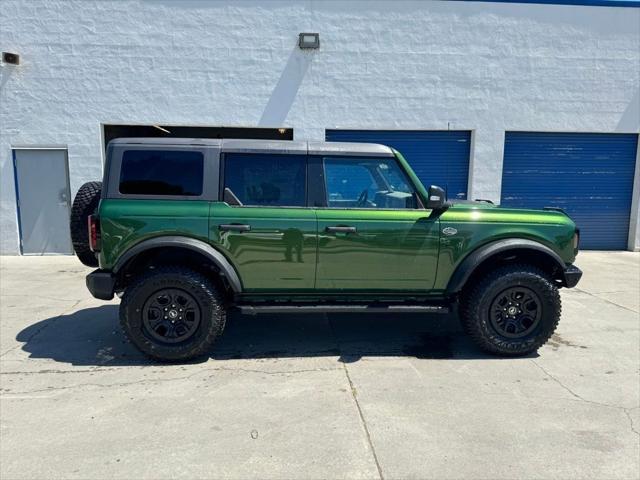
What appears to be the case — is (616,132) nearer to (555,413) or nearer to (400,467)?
(555,413)

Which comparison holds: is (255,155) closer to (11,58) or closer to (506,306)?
(506,306)

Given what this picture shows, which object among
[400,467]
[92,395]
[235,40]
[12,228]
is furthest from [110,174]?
[12,228]

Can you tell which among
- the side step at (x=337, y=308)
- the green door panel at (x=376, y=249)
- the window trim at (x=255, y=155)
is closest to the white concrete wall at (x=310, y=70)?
the window trim at (x=255, y=155)

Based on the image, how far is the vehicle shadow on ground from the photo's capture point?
4211 millimetres

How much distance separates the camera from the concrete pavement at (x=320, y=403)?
261 cm

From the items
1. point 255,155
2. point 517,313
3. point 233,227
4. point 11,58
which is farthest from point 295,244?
point 11,58

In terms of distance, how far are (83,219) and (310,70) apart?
6.04 m

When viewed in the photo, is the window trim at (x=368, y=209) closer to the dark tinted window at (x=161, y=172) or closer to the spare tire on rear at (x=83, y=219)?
the dark tinted window at (x=161, y=172)

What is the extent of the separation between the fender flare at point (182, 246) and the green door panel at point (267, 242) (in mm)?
88

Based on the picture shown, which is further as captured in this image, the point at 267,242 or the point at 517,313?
the point at 517,313

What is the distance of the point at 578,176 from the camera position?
9.73m

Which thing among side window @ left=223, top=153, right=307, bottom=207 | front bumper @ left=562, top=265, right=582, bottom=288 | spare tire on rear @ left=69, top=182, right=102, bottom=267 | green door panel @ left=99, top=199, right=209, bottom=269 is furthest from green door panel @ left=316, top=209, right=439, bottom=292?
spare tire on rear @ left=69, top=182, right=102, bottom=267

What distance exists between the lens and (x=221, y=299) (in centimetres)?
407

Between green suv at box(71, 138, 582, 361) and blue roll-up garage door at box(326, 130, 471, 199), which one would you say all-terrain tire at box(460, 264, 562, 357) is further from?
blue roll-up garage door at box(326, 130, 471, 199)
